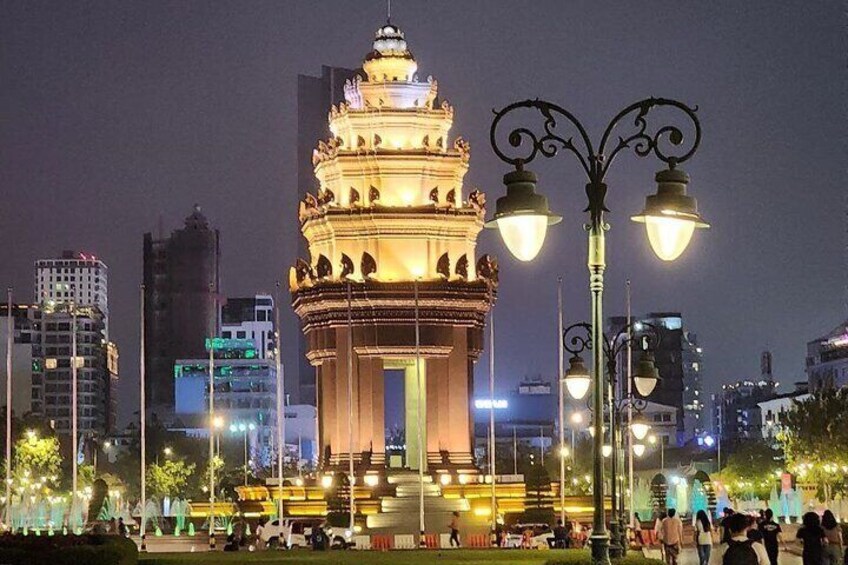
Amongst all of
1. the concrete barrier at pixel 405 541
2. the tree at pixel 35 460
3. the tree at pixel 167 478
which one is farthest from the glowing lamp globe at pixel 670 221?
the tree at pixel 167 478

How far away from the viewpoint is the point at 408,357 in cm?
7044

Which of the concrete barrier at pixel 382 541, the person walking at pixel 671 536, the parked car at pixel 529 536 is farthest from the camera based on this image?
the concrete barrier at pixel 382 541

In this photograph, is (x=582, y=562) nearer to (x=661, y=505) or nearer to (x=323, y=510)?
(x=323, y=510)

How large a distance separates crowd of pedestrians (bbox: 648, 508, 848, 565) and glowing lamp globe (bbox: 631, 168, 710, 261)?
314cm

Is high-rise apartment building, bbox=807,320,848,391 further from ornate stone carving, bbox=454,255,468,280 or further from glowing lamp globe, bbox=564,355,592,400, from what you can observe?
glowing lamp globe, bbox=564,355,592,400

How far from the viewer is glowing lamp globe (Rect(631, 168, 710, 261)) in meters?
19.5

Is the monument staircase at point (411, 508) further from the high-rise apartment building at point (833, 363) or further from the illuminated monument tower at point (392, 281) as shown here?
the high-rise apartment building at point (833, 363)

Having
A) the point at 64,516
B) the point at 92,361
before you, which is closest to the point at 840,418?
the point at 64,516

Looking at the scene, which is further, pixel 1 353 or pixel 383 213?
pixel 1 353

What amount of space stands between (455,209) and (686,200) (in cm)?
5189

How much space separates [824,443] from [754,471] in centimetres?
3563

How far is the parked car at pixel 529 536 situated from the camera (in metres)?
58.6

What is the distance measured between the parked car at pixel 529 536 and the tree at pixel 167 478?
209 ft

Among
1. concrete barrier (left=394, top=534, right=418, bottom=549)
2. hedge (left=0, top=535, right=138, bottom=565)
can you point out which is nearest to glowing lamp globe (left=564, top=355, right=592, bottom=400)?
hedge (left=0, top=535, right=138, bottom=565)
